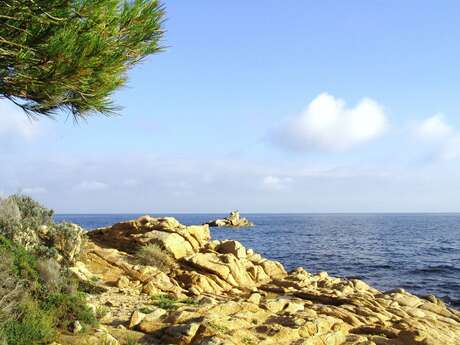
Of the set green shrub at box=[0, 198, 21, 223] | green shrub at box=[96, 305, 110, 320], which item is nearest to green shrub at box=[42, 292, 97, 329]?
green shrub at box=[96, 305, 110, 320]

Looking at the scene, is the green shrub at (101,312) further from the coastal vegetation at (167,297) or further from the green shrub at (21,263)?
the green shrub at (21,263)

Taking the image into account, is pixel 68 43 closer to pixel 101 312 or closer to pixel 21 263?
pixel 21 263

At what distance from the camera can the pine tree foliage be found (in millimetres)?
8445

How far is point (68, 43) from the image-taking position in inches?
331

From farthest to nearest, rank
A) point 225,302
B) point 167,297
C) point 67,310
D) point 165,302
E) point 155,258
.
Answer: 1. point 155,258
2. point 167,297
3. point 165,302
4. point 225,302
5. point 67,310

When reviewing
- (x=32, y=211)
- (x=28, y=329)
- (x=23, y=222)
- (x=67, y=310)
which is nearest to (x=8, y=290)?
(x=28, y=329)

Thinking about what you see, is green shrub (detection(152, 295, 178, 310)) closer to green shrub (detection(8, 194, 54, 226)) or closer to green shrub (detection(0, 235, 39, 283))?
green shrub (detection(0, 235, 39, 283))

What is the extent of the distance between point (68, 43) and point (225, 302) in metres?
10.3

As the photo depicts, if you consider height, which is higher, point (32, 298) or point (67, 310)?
point (32, 298)

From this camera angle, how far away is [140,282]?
19344 mm

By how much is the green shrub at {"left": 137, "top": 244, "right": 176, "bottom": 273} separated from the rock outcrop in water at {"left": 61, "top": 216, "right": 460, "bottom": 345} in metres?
0.40

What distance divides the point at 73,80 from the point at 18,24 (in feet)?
4.79

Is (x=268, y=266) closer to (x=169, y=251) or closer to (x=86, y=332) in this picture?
(x=169, y=251)

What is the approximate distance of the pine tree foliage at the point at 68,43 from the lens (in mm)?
8445
